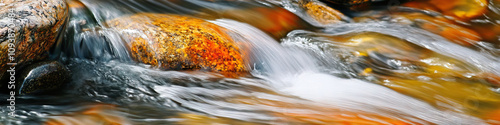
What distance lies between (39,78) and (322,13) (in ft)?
15.6

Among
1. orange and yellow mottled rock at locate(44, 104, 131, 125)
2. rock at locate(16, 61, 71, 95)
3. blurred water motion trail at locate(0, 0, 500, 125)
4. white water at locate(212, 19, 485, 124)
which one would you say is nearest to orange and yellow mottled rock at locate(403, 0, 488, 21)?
blurred water motion trail at locate(0, 0, 500, 125)

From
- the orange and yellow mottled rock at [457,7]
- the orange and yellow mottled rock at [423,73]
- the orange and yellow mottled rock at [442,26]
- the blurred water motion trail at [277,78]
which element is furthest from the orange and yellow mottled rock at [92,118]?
the orange and yellow mottled rock at [457,7]

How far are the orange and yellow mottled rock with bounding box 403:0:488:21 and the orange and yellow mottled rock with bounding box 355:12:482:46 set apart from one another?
0.31m

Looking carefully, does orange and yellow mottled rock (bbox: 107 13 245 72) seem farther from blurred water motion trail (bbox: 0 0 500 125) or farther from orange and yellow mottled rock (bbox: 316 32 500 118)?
orange and yellow mottled rock (bbox: 316 32 500 118)

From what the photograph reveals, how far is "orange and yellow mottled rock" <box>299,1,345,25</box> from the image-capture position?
7068mm

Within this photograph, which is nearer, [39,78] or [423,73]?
[39,78]

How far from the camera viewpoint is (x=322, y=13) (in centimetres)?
720

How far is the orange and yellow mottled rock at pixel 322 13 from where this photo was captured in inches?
278

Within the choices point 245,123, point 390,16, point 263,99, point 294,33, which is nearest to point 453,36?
point 390,16

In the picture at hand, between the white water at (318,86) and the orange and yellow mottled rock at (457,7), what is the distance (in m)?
3.46

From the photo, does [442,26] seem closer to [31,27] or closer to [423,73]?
[423,73]

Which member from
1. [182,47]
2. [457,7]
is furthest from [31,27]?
[457,7]

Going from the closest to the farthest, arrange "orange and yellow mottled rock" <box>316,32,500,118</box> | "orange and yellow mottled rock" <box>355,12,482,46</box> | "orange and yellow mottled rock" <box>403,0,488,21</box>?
"orange and yellow mottled rock" <box>316,32,500,118</box>
"orange and yellow mottled rock" <box>355,12,482,46</box>
"orange and yellow mottled rock" <box>403,0,488,21</box>

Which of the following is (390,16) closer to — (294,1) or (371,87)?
(294,1)
